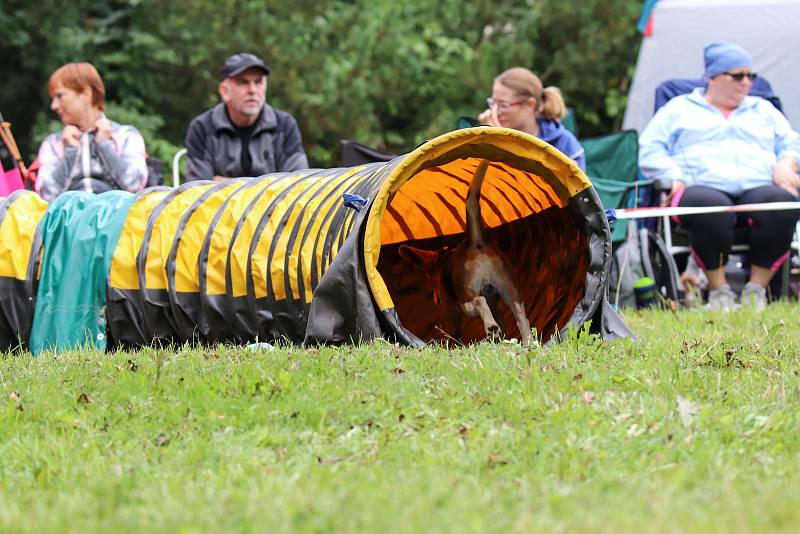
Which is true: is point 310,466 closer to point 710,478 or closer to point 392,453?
point 392,453

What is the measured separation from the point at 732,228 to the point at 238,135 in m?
3.74

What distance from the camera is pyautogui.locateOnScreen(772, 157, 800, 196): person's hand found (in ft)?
29.3

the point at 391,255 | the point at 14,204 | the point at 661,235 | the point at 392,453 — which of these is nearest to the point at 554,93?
the point at 661,235

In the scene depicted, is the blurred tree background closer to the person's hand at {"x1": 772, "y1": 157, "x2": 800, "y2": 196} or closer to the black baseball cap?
the black baseball cap

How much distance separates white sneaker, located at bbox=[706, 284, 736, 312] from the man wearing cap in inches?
126

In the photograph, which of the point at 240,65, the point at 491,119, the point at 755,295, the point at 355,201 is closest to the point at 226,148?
the point at 240,65

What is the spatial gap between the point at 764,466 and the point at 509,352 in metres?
1.54

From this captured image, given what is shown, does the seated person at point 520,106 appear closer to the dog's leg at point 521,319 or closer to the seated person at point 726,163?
the seated person at point 726,163

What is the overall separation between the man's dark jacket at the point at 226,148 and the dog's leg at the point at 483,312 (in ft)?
10.8

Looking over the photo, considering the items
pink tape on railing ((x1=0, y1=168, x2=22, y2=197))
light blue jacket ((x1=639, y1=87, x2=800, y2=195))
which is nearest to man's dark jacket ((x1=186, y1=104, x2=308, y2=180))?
pink tape on railing ((x1=0, y1=168, x2=22, y2=197))

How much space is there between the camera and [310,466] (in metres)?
3.65

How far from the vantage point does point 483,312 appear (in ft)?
20.1

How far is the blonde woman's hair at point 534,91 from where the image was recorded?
857 cm

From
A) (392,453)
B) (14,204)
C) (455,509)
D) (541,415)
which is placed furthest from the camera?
(14,204)
